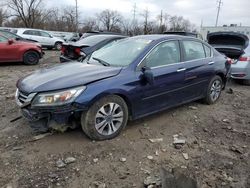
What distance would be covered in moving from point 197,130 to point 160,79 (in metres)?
1.07

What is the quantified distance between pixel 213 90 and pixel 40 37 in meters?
16.4

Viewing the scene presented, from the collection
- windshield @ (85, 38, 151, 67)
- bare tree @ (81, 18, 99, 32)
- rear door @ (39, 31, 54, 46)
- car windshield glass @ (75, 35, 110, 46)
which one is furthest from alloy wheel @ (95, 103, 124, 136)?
bare tree @ (81, 18, 99, 32)

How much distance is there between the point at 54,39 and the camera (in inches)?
775

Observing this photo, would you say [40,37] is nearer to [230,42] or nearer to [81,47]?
[81,47]

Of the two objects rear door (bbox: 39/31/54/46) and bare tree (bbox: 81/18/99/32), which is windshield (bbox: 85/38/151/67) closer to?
rear door (bbox: 39/31/54/46)

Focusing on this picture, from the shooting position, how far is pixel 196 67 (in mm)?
4785

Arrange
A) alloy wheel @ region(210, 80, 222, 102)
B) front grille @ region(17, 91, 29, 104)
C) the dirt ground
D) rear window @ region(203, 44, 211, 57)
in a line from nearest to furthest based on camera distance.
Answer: the dirt ground < front grille @ region(17, 91, 29, 104) < rear window @ region(203, 44, 211, 57) < alloy wheel @ region(210, 80, 222, 102)

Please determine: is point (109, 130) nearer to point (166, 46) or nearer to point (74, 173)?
point (74, 173)

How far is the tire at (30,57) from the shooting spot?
10223mm

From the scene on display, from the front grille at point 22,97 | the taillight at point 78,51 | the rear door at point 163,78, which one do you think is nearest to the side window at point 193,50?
the rear door at point 163,78

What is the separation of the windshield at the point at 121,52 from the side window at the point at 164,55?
0.66 ft

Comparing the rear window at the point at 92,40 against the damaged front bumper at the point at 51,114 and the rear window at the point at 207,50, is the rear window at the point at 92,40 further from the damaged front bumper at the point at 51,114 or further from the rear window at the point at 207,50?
the damaged front bumper at the point at 51,114

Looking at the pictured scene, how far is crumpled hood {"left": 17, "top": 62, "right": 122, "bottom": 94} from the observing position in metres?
3.35

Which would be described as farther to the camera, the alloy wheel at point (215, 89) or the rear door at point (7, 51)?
the rear door at point (7, 51)
